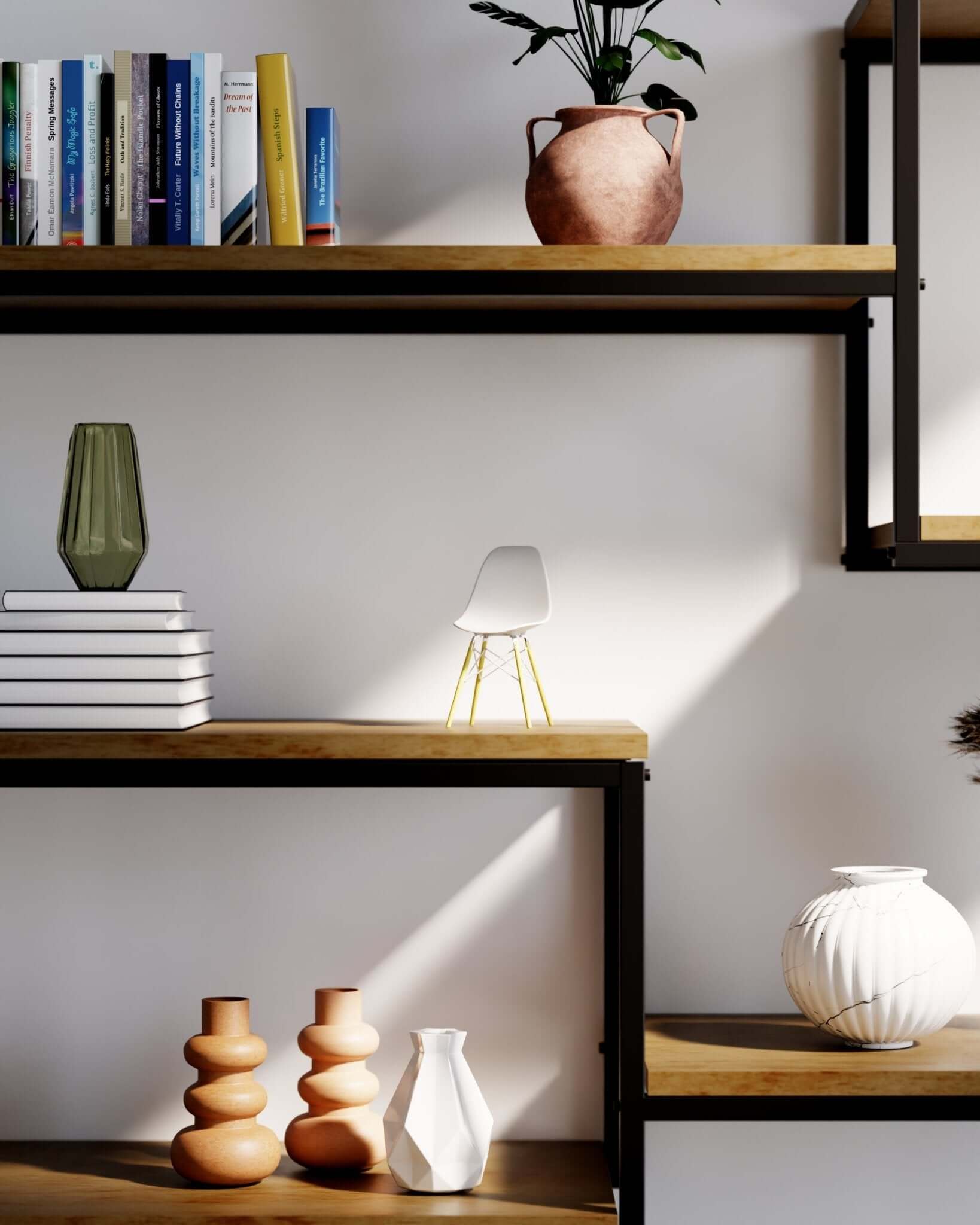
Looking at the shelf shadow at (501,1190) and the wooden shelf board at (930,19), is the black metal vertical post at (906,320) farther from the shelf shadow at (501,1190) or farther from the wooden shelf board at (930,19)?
the shelf shadow at (501,1190)

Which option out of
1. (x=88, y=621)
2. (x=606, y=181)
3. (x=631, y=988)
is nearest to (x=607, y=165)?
(x=606, y=181)

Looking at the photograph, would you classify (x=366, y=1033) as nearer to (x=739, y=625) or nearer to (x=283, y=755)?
(x=283, y=755)

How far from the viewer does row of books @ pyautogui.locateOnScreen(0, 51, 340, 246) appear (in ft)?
4.74

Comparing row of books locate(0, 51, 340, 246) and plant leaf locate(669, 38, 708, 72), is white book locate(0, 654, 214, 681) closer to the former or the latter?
row of books locate(0, 51, 340, 246)

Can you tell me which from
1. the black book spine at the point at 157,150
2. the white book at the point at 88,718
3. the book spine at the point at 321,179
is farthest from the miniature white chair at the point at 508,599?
the black book spine at the point at 157,150

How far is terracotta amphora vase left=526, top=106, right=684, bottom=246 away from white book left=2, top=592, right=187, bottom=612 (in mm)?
601

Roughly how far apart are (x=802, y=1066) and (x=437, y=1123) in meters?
0.40

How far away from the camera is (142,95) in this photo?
1448mm

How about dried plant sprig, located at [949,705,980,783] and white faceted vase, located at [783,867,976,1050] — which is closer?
white faceted vase, located at [783,867,976,1050]

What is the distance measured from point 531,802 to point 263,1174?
0.54 metres

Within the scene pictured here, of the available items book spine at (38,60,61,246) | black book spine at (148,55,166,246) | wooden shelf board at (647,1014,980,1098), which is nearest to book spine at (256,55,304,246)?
black book spine at (148,55,166,246)

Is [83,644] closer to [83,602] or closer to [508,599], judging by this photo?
[83,602]

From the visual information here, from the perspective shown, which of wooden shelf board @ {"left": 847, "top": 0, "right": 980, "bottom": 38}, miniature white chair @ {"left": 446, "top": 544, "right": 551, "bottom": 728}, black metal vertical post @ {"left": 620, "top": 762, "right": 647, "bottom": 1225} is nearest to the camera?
black metal vertical post @ {"left": 620, "top": 762, "right": 647, "bottom": 1225}

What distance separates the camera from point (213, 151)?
1448 millimetres
